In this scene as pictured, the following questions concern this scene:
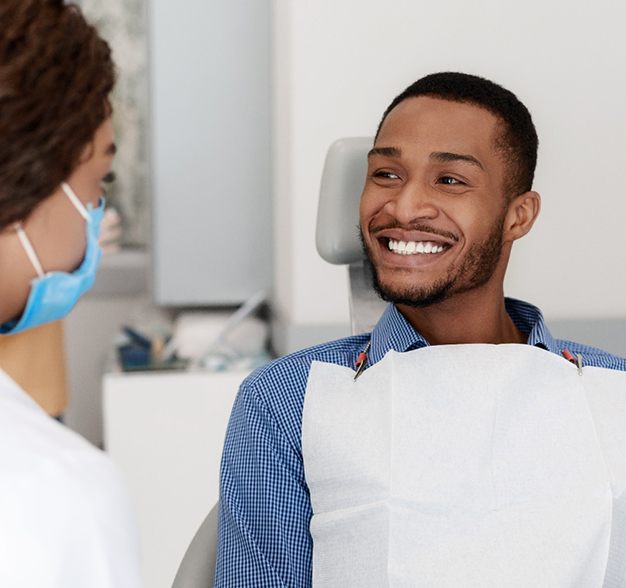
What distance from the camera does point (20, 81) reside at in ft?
2.74

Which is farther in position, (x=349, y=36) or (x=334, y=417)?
(x=349, y=36)

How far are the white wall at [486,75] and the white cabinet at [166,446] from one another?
305mm

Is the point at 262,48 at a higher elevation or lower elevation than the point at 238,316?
higher

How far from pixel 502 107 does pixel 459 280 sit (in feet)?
0.89

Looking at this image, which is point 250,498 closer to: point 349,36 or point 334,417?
point 334,417

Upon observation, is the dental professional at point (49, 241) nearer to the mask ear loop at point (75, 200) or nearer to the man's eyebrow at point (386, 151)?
the mask ear loop at point (75, 200)

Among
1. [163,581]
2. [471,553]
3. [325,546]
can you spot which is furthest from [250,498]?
[163,581]

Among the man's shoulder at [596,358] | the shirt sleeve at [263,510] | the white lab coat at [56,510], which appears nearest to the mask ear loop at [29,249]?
the white lab coat at [56,510]

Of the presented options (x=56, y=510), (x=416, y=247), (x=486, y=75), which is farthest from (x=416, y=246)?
(x=486, y=75)

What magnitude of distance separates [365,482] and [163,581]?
4.56 ft

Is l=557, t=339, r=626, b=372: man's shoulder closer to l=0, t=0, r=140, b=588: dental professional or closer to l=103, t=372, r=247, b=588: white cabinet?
l=0, t=0, r=140, b=588: dental professional

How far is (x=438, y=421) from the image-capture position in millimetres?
1286

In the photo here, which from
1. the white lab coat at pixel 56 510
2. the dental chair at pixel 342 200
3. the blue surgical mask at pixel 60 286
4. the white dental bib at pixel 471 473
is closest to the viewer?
the white lab coat at pixel 56 510

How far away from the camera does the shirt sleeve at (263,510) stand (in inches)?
50.7
